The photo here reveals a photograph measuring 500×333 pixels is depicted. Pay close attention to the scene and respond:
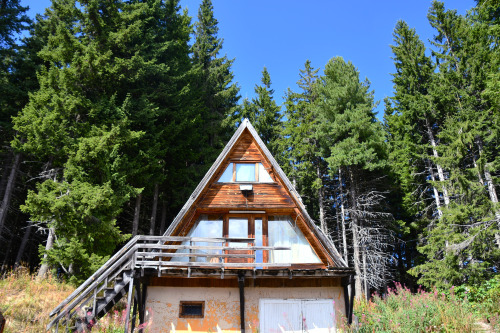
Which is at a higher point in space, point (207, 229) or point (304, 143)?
Answer: point (304, 143)

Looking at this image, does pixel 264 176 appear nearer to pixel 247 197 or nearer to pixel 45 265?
pixel 247 197

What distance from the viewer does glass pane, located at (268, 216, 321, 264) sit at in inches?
463

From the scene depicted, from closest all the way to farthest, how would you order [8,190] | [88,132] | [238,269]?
[238,269], [88,132], [8,190]

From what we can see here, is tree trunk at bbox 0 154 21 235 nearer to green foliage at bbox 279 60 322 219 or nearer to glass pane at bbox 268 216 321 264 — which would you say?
glass pane at bbox 268 216 321 264

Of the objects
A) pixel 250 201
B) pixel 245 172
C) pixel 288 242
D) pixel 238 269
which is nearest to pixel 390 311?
pixel 288 242

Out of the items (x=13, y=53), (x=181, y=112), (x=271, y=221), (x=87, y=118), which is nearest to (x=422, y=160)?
(x=271, y=221)

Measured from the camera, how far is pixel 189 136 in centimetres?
2241

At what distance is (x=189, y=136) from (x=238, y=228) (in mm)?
11975

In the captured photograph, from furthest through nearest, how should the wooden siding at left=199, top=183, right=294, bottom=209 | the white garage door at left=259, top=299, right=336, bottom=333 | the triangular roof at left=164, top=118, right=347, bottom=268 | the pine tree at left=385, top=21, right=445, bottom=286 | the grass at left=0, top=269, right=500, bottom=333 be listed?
the pine tree at left=385, top=21, right=445, bottom=286 < the wooden siding at left=199, top=183, right=294, bottom=209 < the triangular roof at left=164, top=118, right=347, bottom=268 < the white garage door at left=259, top=299, right=336, bottom=333 < the grass at left=0, top=269, right=500, bottom=333

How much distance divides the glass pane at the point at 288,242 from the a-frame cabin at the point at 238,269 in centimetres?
4

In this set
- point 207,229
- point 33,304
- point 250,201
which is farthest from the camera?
point 250,201

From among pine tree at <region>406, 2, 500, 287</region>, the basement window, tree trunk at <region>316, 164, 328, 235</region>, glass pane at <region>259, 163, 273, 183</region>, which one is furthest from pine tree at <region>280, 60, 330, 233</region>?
the basement window

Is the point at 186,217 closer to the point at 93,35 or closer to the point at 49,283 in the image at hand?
the point at 49,283

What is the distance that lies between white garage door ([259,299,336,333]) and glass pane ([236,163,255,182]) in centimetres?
479
